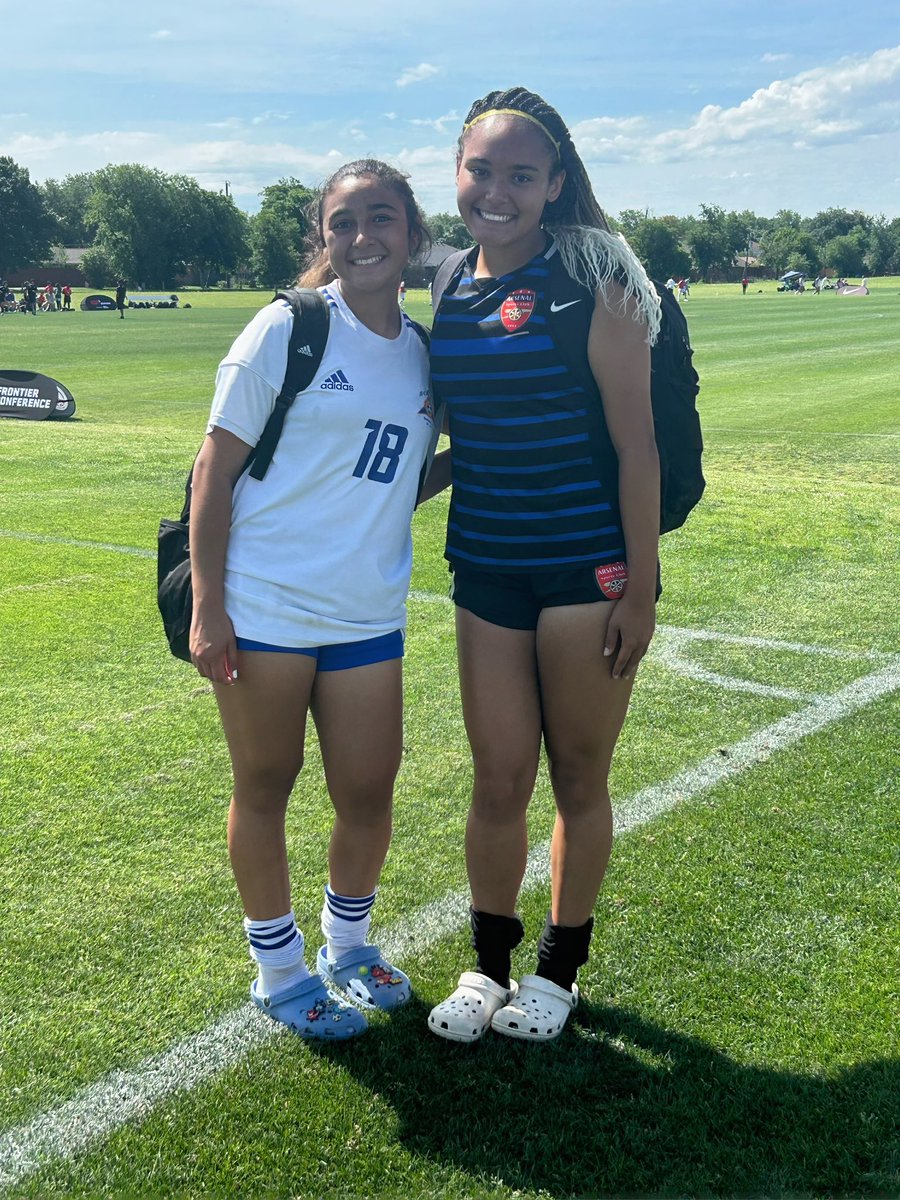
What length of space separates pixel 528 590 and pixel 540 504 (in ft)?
0.74

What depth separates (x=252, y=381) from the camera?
2.54 m

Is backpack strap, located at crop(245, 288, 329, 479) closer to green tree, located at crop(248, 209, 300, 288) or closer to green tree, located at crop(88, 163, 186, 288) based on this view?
green tree, located at crop(248, 209, 300, 288)

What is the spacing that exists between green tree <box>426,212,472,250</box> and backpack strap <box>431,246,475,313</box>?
0.06 m

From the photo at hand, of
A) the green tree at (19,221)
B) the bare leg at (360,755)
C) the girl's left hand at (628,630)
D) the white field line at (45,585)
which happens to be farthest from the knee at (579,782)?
the green tree at (19,221)

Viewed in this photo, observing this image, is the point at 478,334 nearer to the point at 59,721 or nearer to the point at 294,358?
the point at 294,358

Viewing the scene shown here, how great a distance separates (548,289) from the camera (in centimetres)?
258

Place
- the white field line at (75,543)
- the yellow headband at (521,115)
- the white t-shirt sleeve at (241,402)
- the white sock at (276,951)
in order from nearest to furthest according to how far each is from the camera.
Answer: the white t-shirt sleeve at (241,402)
the yellow headband at (521,115)
the white sock at (276,951)
the white field line at (75,543)

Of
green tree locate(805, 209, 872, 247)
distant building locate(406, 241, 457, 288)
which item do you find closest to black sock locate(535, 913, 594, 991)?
distant building locate(406, 241, 457, 288)

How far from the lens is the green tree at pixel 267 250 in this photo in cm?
9612

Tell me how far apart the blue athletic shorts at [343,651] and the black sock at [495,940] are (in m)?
0.75

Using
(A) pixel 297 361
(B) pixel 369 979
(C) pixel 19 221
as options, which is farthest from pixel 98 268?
(B) pixel 369 979

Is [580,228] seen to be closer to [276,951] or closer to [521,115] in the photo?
[521,115]

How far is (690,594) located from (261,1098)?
4819 millimetres

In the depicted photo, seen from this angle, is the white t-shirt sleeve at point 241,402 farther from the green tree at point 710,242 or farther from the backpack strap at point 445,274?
the green tree at point 710,242
